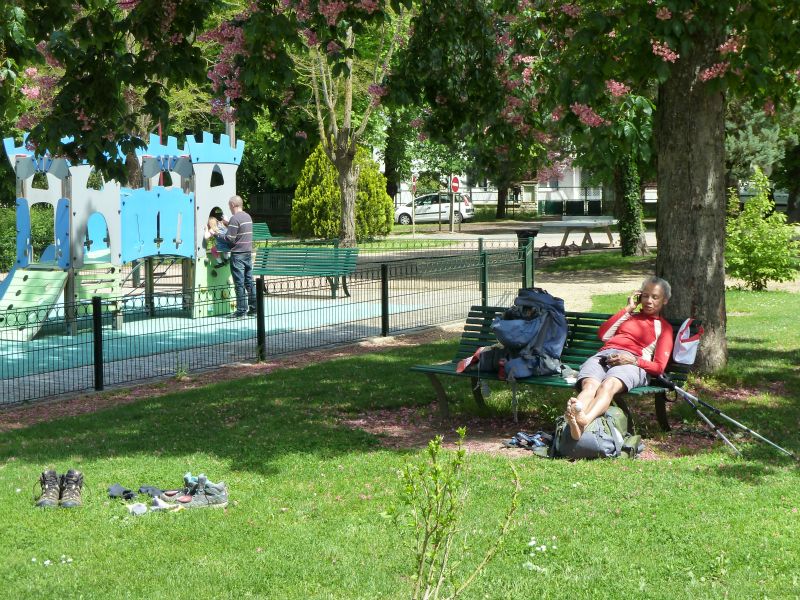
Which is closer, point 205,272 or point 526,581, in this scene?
point 526,581

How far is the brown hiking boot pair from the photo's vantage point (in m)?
6.54

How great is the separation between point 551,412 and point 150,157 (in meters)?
10.7

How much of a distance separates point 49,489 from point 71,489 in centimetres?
13

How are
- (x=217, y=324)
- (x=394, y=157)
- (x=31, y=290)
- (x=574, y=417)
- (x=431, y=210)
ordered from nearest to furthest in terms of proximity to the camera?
(x=574, y=417) < (x=217, y=324) < (x=31, y=290) < (x=394, y=157) < (x=431, y=210)

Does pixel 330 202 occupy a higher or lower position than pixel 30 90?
lower

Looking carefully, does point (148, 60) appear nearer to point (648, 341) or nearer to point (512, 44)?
point (512, 44)

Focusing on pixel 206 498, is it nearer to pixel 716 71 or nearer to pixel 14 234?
pixel 716 71

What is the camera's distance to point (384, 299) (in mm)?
14664

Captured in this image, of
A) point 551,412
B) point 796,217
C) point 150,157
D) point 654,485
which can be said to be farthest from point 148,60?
point 796,217

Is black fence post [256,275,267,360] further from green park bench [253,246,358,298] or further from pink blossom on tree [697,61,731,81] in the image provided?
pink blossom on tree [697,61,731,81]

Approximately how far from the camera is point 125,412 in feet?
32.3

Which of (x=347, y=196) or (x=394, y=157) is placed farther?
(x=394, y=157)

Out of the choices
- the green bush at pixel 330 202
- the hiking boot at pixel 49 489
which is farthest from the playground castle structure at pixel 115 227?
the green bush at pixel 330 202

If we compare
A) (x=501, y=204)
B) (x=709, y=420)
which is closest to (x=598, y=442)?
(x=709, y=420)
